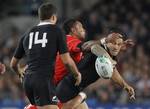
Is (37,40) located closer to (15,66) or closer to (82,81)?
(15,66)

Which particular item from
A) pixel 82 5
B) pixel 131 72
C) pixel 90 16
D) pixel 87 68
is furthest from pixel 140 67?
pixel 87 68

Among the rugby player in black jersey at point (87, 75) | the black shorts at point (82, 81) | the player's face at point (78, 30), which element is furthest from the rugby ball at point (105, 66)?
the player's face at point (78, 30)

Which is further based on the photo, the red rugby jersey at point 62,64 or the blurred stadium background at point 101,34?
the blurred stadium background at point 101,34

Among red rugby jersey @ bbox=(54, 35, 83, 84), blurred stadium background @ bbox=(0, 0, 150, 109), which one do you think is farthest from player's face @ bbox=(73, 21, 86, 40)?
blurred stadium background @ bbox=(0, 0, 150, 109)

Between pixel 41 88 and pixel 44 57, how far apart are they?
44 cm

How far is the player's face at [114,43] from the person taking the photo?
36.4 ft

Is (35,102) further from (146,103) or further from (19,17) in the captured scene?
(19,17)

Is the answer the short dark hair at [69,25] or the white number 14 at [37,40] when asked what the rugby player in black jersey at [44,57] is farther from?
the short dark hair at [69,25]

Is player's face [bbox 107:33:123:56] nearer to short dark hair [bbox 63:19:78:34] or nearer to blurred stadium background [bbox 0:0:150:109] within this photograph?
short dark hair [bbox 63:19:78:34]

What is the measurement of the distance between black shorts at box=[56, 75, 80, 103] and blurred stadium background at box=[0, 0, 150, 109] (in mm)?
5369

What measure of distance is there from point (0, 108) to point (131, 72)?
323 cm

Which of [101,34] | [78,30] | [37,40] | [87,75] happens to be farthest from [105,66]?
[101,34]

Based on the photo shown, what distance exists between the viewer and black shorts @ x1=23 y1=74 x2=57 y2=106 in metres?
10.5

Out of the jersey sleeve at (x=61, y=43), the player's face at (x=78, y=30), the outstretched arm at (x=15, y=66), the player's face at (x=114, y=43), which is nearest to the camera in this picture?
the jersey sleeve at (x=61, y=43)
